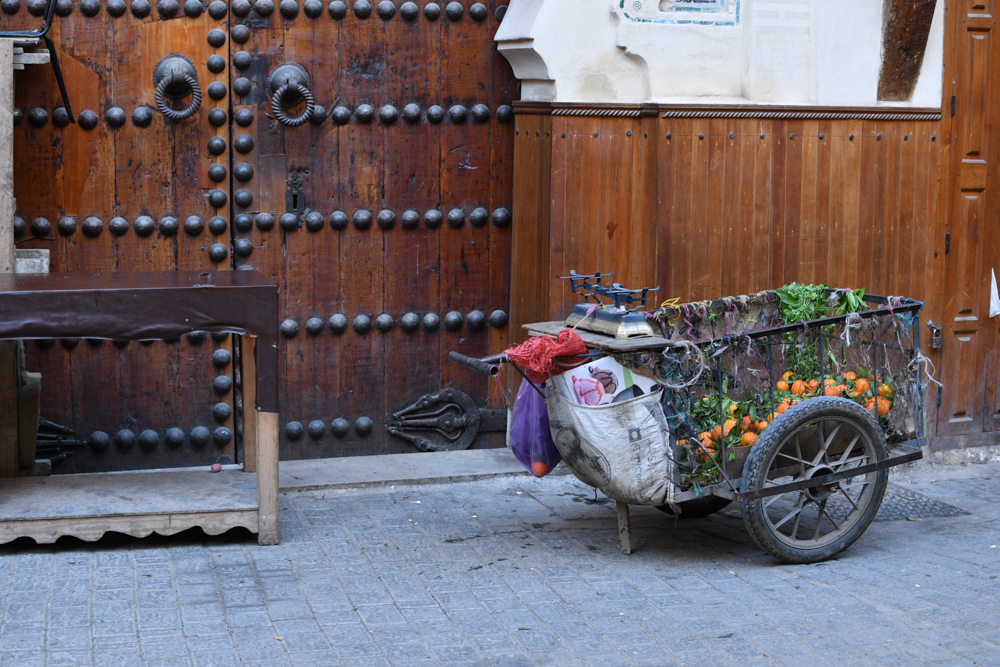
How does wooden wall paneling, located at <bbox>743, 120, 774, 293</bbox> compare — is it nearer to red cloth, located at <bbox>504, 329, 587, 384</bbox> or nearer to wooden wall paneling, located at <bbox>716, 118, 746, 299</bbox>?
wooden wall paneling, located at <bbox>716, 118, 746, 299</bbox>

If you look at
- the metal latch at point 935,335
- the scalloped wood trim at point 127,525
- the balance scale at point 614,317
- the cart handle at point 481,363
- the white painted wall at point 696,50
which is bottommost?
the scalloped wood trim at point 127,525

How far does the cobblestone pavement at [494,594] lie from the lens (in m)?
3.80

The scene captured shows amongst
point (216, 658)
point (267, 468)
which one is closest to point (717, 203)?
point (267, 468)

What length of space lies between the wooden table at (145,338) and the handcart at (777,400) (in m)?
0.95

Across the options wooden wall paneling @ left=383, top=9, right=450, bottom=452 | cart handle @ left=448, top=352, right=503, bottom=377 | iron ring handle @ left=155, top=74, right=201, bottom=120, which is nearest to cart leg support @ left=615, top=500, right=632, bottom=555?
cart handle @ left=448, top=352, right=503, bottom=377

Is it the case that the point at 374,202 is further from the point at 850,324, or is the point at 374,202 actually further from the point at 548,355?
the point at 850,324

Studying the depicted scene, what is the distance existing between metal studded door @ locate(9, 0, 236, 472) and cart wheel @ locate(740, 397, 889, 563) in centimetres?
291

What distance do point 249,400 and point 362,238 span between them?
116 centimetres

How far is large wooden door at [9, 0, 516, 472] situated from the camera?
569cm

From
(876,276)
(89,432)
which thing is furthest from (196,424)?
(876,276)

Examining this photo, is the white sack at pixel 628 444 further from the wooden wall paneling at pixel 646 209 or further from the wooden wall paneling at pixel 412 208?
the wooden wall paneling at pixel 412 208

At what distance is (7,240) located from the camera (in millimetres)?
5188

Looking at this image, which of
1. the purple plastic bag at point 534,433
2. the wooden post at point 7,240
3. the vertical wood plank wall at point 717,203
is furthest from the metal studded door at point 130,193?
the purple plastic bag at point 534,433

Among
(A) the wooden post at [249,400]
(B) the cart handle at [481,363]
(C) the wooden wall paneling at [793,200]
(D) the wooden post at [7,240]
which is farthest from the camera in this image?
(C) the wooden wall paneling at [793,200]
